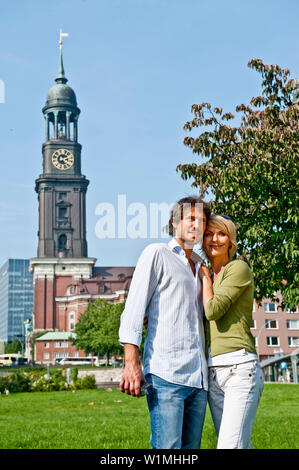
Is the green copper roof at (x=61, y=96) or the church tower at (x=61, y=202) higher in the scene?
the green copper roof at (x=61, y=96)

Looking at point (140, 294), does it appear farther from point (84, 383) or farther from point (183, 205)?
point (84, 383)

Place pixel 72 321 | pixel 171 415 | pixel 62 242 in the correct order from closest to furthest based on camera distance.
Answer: pixel 171 415
pixel 72 321
pixel 62 242

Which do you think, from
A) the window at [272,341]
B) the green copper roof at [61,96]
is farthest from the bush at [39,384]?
the green copper roof at [61,96]

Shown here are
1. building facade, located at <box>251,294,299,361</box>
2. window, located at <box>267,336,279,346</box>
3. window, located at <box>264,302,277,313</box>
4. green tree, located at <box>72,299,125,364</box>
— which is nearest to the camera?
green tree, located at <box>72,299,125,364</box>

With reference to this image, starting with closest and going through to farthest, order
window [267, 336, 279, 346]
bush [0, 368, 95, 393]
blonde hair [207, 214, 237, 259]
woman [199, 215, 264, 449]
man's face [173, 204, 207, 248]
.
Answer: woman [199, 215, 264, 449]
man's face [173, 204, 207, 248]
blonde hair [207, 214, 237, 259]
bush [0, 368, 95, 393]
window [267, 336, 279, 346]

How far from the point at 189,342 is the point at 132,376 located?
→ 1.56ft

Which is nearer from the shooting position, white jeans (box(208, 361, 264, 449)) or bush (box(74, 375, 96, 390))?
white jeans (box(208, 361, 264, 449))

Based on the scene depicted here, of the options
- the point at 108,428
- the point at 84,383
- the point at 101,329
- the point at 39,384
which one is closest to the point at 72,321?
the point at 101,329

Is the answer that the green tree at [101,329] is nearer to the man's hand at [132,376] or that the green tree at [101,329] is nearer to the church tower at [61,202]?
the church tower at [61,202]

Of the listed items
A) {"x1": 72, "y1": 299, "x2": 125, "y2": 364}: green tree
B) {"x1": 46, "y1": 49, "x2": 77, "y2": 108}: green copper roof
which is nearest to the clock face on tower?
{"x1": 46, "y1": 49, "x2": 77, "y2": 108}: green copper roof

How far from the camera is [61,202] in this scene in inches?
5030

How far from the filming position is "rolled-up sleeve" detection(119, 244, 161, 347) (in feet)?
13.3

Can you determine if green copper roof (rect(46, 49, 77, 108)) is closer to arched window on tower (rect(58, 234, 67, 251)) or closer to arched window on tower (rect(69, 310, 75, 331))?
arched window on tower (rect(58, 234, 67, 251))

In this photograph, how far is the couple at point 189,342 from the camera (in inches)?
157
